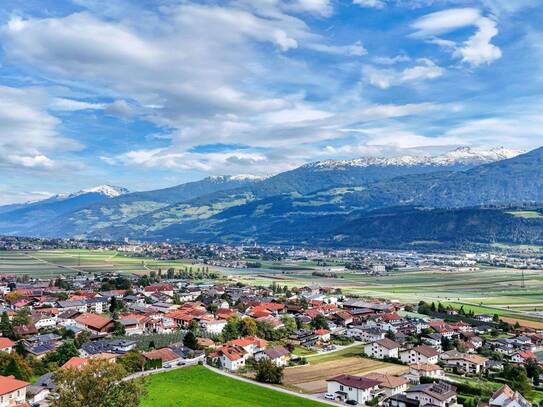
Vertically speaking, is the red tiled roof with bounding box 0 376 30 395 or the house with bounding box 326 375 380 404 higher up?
the red tiled roof with bounding box 0 376 30 395

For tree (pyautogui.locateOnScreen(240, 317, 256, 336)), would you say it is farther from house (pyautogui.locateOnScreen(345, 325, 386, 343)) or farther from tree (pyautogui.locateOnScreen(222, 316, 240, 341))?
house (pyautogui.locateOnScreen(345, 325, 386, 343))

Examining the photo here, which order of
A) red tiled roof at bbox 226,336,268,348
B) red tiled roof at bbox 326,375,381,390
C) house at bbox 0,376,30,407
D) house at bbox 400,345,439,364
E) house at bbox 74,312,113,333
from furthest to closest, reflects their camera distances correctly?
house at bbox 74,312,113,333, red tiled roof at bbox 226,336,268,348, house at bbox 400,345,439,364, red tiled roof at bbox 326,375,381,390, house at bbox 0,376,30,407

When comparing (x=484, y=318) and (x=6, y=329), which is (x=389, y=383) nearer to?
(x=6, y=329)

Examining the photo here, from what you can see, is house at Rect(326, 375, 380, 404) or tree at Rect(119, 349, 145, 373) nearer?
house at Rect(326, 375, 380, 404)

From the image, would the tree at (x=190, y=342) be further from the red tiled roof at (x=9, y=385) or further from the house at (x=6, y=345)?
the red tiled roof at (x=9, y=385)

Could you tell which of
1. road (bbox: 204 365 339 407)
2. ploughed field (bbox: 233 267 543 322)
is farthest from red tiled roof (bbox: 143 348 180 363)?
ploughed field (bbox: 233 267 543 322)

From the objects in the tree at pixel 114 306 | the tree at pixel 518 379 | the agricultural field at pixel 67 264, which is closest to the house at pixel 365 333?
the tree at pixel 518 379

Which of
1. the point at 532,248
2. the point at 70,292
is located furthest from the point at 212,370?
the point at 532,248
